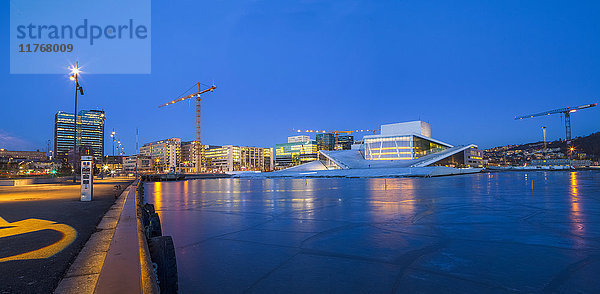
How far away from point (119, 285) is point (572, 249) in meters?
7.96

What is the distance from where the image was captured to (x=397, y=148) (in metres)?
104

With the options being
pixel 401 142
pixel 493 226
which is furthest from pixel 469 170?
pixel 493 226

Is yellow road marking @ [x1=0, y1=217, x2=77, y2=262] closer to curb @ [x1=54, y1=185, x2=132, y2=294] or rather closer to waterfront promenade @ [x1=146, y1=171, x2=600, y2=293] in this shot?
curb @ [x1=54, y1=185, x2=132, y2=294]

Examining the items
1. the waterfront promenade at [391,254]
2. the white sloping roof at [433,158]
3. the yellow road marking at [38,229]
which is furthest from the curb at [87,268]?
the white sloping roof at [433,158]

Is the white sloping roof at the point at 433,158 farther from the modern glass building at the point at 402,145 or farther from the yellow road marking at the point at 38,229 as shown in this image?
the yellow road marking at the point at 38,229

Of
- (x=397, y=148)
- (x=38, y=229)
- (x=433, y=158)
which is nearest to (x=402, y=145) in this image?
(x=397, y=148)

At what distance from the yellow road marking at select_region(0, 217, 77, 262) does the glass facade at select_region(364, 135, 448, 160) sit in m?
100

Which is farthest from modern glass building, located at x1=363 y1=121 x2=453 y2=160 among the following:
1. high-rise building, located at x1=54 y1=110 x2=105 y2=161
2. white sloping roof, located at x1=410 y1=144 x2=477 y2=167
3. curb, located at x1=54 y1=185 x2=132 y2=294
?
high-rise building, located at x1=54 y1=110 x2=105 y2=161

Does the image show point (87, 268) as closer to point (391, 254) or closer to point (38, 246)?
point (38, 246)

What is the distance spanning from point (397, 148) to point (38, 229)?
102 meters

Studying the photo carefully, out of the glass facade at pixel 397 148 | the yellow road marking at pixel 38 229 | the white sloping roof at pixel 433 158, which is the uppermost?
the glass facade at pixel 397 148

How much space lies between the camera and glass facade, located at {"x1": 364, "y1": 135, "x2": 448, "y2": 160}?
10119 centimetres

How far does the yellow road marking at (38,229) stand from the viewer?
5.70 m

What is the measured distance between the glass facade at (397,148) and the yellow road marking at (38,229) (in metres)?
100
